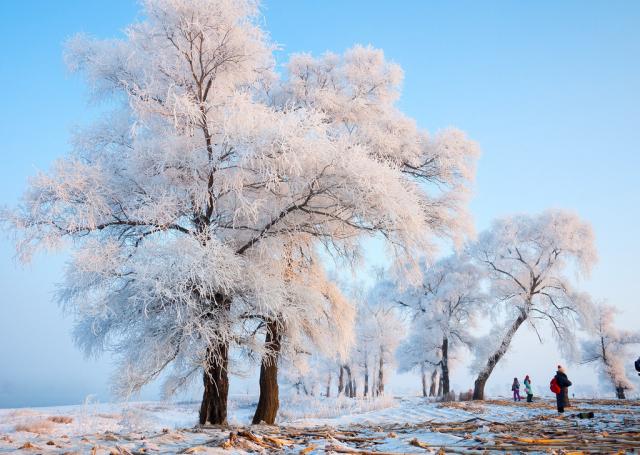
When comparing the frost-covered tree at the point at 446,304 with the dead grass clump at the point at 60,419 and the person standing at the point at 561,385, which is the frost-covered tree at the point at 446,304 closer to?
the person standing at the point at 561,385

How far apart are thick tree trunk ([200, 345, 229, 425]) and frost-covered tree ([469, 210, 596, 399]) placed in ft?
59.0

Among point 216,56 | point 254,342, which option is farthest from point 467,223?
point 216,56

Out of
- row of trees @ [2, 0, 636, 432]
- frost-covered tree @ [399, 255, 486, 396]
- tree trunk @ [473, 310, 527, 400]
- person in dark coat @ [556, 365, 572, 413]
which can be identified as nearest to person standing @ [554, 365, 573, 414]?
person in dark coat @ [556, 365, 572, 413]

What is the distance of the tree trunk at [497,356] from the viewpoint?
24.2 meters

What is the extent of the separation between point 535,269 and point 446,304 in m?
6.70

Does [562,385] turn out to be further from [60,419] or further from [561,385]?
[60,419]

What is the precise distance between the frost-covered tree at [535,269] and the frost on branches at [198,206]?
1599 centimetres

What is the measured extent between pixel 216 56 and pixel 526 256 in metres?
20.1

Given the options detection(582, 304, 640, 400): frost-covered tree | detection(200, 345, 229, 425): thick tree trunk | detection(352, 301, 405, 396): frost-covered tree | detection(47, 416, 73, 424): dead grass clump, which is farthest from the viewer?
detection(352, 301, 405, 396): frost-covered tree

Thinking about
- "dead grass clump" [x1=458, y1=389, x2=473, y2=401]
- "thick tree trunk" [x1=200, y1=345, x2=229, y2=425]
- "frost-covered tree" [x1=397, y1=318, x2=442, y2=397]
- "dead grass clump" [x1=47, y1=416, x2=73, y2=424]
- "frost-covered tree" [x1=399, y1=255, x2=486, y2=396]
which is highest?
"frost-covered tree" [x1=399, y1=255, x2=486, y2=396]

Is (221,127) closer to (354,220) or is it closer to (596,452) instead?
(354,220)

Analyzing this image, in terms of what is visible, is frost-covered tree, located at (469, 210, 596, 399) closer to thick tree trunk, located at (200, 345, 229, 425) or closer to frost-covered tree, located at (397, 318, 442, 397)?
frost-covered tree, located at (397, 318, 442, 397)

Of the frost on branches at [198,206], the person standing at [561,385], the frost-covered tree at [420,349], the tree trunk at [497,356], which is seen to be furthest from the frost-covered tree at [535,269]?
the frost on branches at [198,206]

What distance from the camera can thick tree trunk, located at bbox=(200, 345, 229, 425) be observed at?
33.8ft
